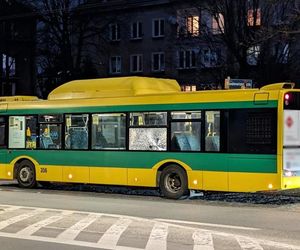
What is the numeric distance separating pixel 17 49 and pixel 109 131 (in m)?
36.2

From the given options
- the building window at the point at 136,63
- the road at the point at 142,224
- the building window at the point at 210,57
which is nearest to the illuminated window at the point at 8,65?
the building window at the point at 136,63

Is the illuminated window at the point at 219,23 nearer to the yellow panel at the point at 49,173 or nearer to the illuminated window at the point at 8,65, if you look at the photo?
the yellow panel at the point at 49,173

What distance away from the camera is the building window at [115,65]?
54375 mm

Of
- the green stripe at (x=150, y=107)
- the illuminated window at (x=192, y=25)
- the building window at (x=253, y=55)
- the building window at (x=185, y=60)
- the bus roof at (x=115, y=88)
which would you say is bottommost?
the green stripe at (x=150, y=107)

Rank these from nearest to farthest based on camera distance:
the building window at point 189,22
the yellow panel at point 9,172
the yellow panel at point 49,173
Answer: the yellow panel at point 49,173
the yellow panel at point 9,172
the building window at point 189,22

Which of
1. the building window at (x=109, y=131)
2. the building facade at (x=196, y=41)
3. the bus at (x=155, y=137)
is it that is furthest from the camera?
the building facade at (x=196, y=41)

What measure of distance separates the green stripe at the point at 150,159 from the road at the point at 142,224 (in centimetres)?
96

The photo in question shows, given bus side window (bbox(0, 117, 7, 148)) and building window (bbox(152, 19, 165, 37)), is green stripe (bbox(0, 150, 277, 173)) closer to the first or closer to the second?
bus side window (bbox(0, 117, 7, 148))

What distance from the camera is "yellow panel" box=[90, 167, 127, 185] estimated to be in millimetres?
16250

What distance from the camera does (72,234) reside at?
968cm

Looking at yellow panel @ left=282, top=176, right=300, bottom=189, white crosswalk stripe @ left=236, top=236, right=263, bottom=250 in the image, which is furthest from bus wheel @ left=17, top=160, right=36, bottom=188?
white crosswalk stripe @ left=236, top=236, right=263, bottom=250

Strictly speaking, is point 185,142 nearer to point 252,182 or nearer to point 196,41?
point 252,182

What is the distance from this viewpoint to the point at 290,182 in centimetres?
1368

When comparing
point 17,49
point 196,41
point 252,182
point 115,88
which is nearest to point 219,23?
point 196,41
